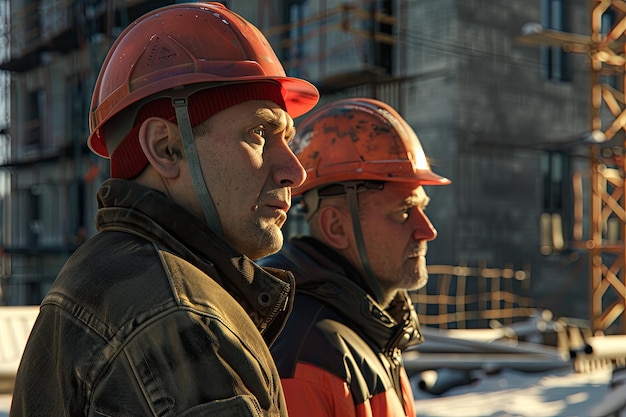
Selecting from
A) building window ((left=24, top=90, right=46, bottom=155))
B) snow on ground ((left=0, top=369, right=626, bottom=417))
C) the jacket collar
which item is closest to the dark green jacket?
the jacket collar

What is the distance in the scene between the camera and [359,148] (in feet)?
10.1

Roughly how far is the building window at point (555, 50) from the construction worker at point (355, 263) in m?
16.0

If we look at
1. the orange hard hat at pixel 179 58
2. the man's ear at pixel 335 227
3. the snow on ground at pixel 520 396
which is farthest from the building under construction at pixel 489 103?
the orange hard hat at pixel 179 58

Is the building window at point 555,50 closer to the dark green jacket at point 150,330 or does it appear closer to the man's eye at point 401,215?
the man's eye at point 401,215

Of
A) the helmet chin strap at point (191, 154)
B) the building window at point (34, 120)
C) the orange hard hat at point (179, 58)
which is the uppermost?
the building window at point (34, 120)

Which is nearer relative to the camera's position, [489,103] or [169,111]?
[169,111]

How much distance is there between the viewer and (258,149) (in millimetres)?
1632

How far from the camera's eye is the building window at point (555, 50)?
18.1 metres

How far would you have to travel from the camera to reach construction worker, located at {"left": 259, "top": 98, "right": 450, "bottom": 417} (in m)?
2.48

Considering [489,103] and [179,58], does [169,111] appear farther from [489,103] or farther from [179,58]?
[489,103]

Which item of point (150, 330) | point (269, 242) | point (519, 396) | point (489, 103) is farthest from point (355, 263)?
point (489, 103)

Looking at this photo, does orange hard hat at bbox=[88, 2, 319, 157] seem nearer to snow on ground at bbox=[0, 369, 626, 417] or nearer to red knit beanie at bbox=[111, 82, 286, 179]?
red knit beanie at bbox=[111, 82, 286, 179]

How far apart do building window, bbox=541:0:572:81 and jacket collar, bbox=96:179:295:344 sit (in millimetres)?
17657

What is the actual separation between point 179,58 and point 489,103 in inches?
616
